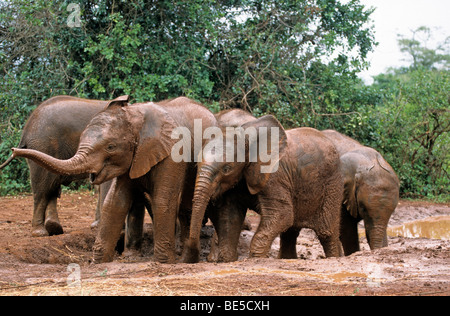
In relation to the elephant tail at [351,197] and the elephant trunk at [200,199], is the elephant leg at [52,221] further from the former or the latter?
the elephant tail at [351,197]

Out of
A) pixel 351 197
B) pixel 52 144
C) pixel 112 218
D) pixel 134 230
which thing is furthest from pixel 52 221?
pixel 351 197

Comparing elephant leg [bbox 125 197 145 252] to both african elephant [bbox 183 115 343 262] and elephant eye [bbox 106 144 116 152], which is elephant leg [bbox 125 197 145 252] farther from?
elephant eye [bbox 106 144 116 152]

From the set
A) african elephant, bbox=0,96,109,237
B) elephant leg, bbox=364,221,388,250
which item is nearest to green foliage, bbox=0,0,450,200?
african elephant, bbox=0,96,109,237

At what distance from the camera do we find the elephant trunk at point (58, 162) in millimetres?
6609

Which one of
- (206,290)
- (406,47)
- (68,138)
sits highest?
(406,47)

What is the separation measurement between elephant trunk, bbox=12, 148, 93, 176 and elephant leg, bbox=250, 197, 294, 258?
7.28 ft

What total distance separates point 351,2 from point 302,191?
33.5 ft

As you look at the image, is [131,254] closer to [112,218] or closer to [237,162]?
[112,218]

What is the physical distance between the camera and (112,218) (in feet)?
25.0

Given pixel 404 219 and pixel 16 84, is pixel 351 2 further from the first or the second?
pixel 16 84

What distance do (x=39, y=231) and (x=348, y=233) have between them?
489 cm

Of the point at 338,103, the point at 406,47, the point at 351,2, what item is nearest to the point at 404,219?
the point at 338,103

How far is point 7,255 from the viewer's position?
7.86m
